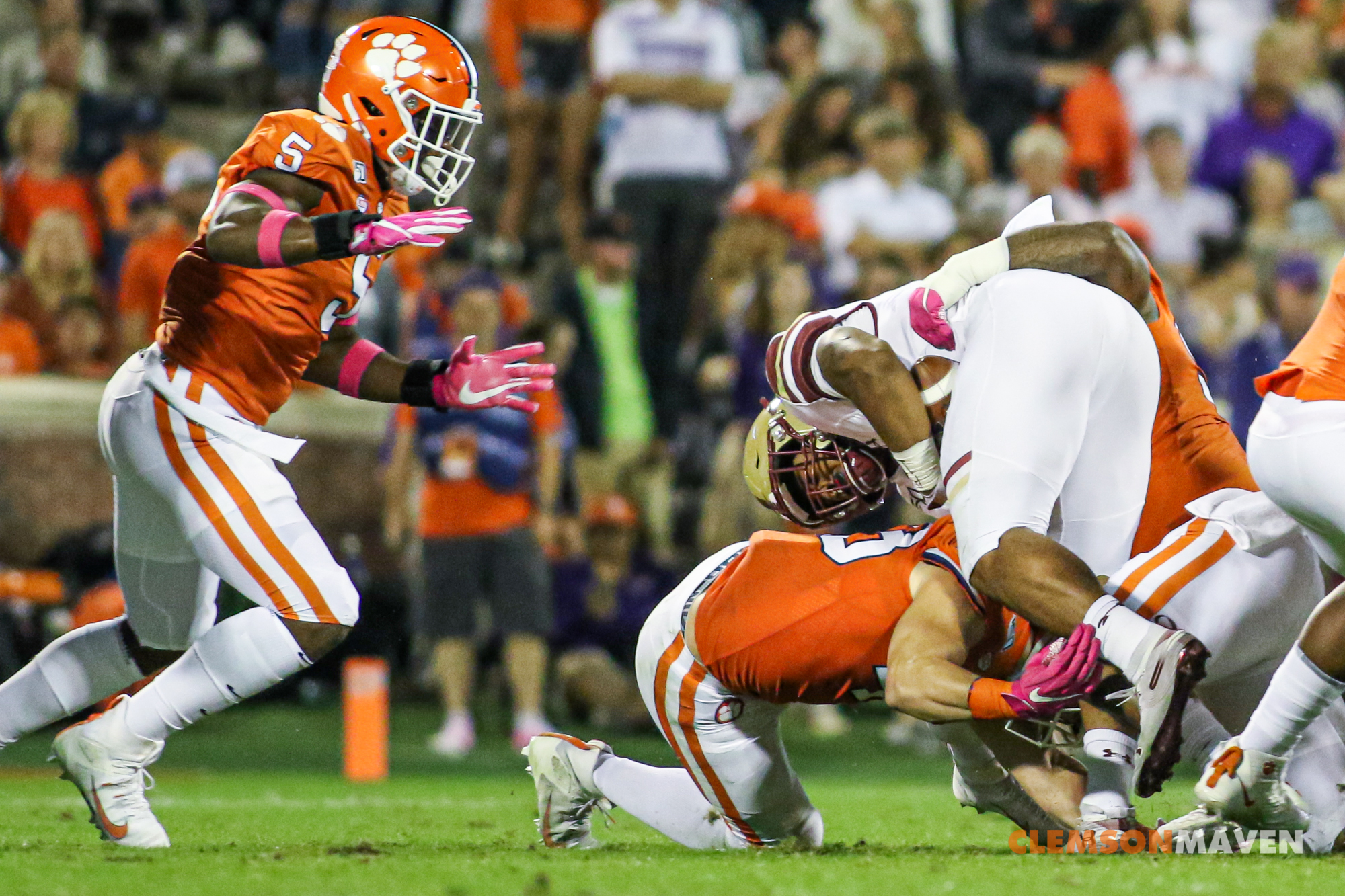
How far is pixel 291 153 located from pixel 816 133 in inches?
247

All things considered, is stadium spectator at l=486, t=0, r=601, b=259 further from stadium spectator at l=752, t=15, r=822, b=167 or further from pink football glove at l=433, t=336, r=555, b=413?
pink football glove at l=433, t=336, r=555, b=413

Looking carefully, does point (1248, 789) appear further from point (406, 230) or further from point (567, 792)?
point (406, 230)

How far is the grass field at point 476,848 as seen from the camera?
351 cm

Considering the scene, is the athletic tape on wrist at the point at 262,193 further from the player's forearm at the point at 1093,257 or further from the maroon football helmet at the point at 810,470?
the player's forearm at the point at 1093,257

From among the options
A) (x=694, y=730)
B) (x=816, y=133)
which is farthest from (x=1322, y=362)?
(x=816, y=133)

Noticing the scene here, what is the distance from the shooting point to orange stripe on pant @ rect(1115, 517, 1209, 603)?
4.21 metres

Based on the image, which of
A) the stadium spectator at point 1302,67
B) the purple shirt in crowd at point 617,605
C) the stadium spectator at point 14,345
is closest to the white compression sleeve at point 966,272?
the purple shirt in crowd at point 617,605

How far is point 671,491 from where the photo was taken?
9.40m

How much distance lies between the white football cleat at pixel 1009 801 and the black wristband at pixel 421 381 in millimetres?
1841

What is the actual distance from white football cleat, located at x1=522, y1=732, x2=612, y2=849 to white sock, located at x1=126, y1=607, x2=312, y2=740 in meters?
0.68

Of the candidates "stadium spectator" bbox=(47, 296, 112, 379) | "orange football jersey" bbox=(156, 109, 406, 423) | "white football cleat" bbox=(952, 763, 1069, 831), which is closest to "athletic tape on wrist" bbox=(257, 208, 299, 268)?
"orange football jersey" bbox=(156, 109, 406, 423)

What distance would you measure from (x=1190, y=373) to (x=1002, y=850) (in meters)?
1.29

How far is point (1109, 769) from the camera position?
4.04 metres

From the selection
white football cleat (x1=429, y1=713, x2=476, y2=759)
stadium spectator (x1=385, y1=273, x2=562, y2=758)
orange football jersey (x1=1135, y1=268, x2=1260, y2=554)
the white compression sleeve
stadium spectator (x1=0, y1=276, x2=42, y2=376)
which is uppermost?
the white compression sleeve
